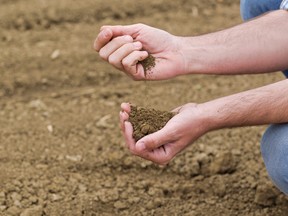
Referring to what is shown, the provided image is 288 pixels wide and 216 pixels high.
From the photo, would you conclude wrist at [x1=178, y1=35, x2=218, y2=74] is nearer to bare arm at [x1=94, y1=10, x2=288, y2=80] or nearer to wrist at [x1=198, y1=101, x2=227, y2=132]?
bare arm at [x1=94, y1=10, x2=288, y2=80]

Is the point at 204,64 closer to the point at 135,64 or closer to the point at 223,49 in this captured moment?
the point at 223,49

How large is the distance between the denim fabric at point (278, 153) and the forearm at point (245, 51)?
27 cm

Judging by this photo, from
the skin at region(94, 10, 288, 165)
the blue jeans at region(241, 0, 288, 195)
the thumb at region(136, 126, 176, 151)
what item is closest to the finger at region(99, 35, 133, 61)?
the skin at region(94, 10, 288, 165)

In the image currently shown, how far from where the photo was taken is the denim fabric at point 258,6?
2.44m

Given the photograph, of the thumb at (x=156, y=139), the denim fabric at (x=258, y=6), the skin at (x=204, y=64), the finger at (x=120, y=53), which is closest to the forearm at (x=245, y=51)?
the skin at (x=204, y=64)

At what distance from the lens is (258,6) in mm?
2461

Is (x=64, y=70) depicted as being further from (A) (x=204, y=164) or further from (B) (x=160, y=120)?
(B) (x=160, y=120)

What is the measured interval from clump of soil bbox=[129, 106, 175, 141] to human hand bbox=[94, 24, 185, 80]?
11cm

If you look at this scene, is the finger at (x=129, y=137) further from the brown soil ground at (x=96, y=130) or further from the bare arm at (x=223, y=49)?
the brown soil ground at (x=96, y=130)

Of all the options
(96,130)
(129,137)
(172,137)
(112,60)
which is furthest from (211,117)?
Answer: (96,130)

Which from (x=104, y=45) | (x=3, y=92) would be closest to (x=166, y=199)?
(x=104, y=45)

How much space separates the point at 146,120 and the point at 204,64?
317mm

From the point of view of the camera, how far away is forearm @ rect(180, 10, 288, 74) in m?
2.27

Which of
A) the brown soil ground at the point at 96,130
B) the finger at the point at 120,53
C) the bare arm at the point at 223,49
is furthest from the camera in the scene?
the brown soil ground at the point at 96,130
